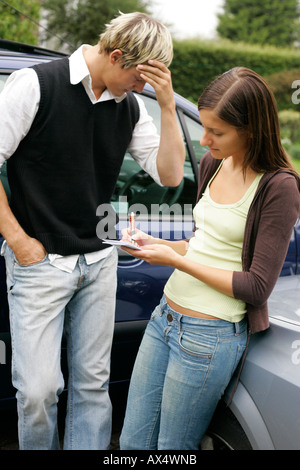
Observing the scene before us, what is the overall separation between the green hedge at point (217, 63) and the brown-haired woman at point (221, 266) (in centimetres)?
1536

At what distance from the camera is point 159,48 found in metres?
1.84

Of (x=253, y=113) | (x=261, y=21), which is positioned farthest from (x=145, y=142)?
(x=261, y=21)

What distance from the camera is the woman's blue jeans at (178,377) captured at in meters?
1.59

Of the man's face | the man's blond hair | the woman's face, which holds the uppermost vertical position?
the man's blond hair

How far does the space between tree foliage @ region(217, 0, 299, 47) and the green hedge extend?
12391 mm

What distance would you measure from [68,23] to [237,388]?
16806 mm

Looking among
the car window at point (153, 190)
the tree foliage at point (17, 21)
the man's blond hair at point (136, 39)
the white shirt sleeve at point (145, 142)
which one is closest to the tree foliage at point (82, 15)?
the tree foliage at point (17, 21)

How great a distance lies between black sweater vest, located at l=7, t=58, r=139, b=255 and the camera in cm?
180

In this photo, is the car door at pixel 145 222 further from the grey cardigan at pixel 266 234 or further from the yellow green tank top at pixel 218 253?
the grey cardigan at pixel 266 234

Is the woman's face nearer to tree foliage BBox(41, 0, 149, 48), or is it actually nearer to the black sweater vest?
the black sweater vest

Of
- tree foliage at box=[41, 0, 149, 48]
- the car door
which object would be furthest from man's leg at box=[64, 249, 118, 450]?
tree foliage at box=[41, 0, 149, 48]

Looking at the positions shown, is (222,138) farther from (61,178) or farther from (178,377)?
(178,377)
